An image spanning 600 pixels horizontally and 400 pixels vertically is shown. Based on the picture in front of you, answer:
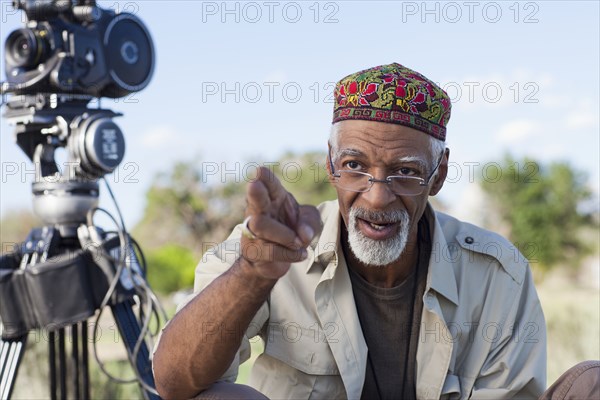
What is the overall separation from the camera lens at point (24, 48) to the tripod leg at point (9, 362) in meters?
0.96

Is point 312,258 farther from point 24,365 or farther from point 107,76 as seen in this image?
point 24,365

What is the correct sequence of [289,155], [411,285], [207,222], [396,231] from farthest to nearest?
[289,155]
[207,222]
[411,285]
[396,231]

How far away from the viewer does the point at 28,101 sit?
109 inches

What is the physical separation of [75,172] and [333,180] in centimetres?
89

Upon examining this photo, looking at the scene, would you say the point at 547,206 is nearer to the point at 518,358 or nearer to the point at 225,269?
the point at 518,358

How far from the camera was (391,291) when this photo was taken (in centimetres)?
270

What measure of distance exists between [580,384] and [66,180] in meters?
1.76

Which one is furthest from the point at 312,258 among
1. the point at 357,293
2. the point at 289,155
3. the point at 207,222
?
the point at 289,155

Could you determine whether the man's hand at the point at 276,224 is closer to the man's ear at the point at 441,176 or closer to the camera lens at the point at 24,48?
the man's ear at the point at 441,176

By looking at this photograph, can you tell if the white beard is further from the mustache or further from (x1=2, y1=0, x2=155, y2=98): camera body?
(x1=2, y1=0, x2=155, y2=98): camera body

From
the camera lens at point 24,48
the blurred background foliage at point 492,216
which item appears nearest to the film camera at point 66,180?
the camera lens at point 24,48

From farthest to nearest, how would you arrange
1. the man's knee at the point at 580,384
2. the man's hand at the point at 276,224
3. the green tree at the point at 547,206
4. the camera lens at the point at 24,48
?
1. the green tree at the point at 547,206
2. the camera lens at the point at 24,48
3. the man's knee at the point at 580,384
4. the man's hand at the point at 276,224

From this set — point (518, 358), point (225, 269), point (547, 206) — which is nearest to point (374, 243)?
point (225, 269)

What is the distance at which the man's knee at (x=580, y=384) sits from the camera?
7.30ft
